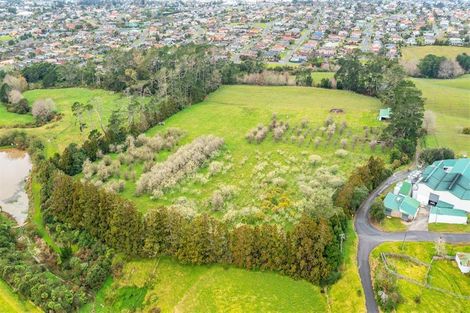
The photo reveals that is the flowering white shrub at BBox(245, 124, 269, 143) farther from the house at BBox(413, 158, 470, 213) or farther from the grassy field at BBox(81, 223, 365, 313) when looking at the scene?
the grassy field at BBox(81, 223, 365, 313)

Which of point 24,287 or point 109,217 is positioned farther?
point 109,217

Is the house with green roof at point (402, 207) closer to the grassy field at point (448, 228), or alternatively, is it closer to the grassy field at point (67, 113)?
the grassy field at point (448, 228)

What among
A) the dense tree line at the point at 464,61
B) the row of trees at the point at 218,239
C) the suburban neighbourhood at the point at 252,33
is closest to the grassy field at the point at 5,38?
the suburban neighbourhood at the point at 252,33

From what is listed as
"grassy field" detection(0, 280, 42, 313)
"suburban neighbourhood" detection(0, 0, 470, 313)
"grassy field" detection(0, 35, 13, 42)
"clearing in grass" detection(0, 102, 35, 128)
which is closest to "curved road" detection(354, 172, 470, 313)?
"suburban neighbourhood" detection(0, 0, 470, 313)

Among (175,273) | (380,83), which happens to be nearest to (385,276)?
(175,273)

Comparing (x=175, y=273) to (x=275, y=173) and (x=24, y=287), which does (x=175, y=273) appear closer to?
(x=24, y=287)

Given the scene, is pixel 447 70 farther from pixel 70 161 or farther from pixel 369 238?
pixel 70 161
